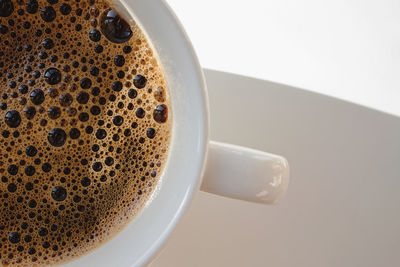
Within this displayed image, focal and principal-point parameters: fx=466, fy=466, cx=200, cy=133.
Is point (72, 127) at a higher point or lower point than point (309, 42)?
lower

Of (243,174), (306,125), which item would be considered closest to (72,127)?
(243,174)

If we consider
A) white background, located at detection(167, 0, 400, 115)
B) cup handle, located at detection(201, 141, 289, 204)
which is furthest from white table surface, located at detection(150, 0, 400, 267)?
cup handle, located at detection(201, 141, 289, 204)

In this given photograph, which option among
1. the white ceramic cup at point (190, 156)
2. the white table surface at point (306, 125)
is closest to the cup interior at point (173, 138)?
the white ceramic cup at point (190, 156)

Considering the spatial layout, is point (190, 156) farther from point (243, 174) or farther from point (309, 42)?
point (309, 42)

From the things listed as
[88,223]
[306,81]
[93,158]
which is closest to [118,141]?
[93,158]

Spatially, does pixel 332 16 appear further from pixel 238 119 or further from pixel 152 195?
pixel 152 195

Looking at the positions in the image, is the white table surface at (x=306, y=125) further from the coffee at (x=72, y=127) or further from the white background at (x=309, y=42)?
the coffee at (x=72, y=127)
